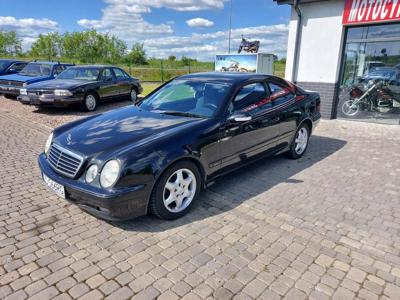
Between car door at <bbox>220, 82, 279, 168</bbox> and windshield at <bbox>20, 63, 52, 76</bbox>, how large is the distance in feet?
34.4

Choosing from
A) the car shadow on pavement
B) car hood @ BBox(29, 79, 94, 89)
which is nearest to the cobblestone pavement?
the car shadow on pavement

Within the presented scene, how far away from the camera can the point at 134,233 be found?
3230 mm

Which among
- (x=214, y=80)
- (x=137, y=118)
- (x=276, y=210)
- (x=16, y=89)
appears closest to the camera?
(x=276, y=210)

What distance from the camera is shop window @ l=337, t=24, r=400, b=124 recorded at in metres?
8.36

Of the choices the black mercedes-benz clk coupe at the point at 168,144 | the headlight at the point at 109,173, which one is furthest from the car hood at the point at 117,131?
the headlight at the point at 109,173

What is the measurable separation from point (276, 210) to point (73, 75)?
949cm

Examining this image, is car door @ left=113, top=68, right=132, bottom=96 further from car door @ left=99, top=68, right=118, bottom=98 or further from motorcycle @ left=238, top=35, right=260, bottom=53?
motorcycle @ left=238, top=35, right=260, bottom=53

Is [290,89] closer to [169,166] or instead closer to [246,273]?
[169,166]

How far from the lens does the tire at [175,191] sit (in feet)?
10.6

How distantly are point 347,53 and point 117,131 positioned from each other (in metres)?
7.90

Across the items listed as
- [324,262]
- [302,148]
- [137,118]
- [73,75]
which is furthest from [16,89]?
[324,262]

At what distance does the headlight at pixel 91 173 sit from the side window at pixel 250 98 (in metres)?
1.85

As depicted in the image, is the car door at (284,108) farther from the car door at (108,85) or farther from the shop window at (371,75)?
the car door at (108,85)

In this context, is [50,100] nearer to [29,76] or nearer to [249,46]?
[29,76]
